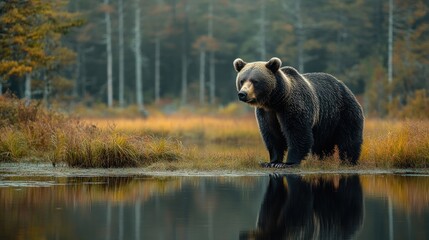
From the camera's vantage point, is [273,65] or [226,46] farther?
[226,46]

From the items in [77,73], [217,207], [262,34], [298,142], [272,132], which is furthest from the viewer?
[262,34]

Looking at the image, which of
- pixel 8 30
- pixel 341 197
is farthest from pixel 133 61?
pixel 341 197

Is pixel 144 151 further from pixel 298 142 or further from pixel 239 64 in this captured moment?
pixel 298 142

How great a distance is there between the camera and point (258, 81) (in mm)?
15398

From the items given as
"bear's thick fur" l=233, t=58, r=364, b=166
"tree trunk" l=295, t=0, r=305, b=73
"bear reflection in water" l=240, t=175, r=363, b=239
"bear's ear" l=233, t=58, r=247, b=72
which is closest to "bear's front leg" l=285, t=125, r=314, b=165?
"bear's thick fur" l=233, t=58, r=364, b=166

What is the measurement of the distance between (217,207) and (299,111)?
479 cm

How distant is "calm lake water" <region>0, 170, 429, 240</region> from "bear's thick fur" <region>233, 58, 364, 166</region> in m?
1.15

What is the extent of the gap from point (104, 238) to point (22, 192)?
14.0 ft

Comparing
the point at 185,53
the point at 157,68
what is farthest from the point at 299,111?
the point at 185,53

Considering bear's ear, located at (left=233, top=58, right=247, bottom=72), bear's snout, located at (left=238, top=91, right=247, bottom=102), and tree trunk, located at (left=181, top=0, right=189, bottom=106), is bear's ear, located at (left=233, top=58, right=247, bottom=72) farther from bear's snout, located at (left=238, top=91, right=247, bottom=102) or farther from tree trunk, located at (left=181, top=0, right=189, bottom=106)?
tree trunk, located at (left=181, top=0, right=189, bottom=106)

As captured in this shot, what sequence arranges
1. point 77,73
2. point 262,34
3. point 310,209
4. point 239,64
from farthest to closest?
1. point 262,34
2. point 77,73
3. point 239,64
4. point 310,209

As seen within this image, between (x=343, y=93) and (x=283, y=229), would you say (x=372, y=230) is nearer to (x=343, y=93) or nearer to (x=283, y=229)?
(x=283, y=229)

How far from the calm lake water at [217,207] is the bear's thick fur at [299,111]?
1.15 m

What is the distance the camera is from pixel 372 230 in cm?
947
